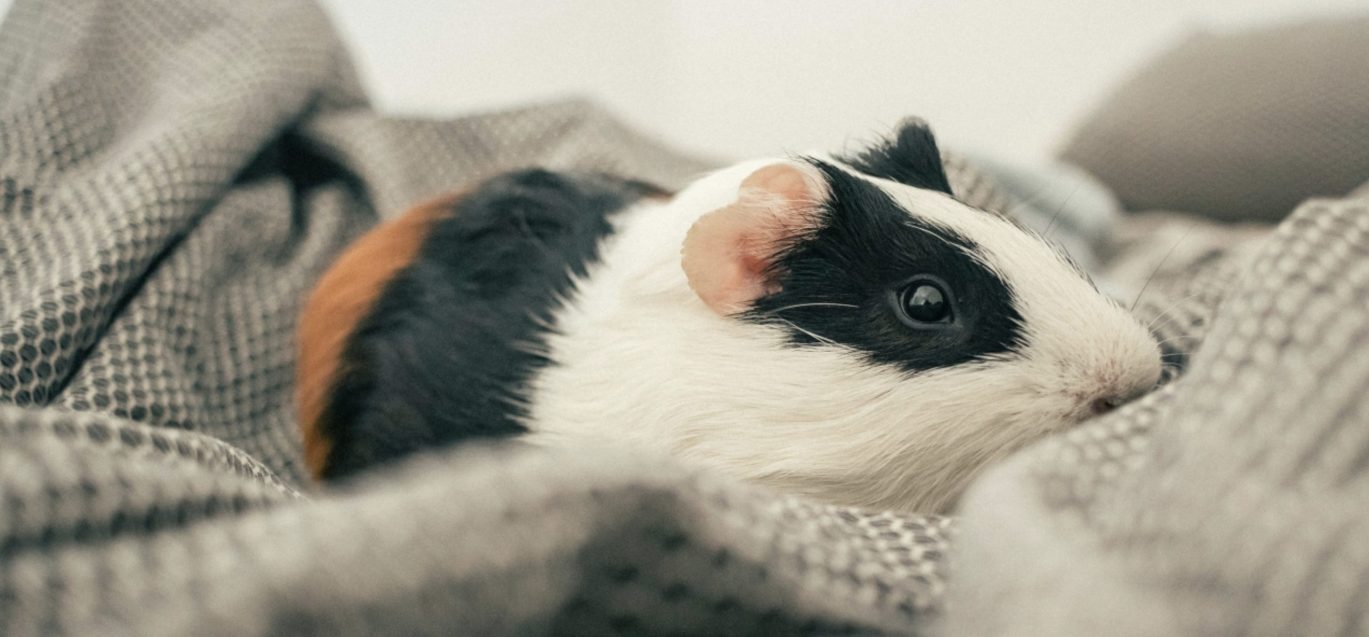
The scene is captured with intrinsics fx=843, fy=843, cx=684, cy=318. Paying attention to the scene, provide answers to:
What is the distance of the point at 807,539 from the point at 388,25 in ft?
6.21

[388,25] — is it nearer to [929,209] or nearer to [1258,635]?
[929,209]

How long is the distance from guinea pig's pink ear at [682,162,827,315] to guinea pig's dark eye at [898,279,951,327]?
2.9 inches

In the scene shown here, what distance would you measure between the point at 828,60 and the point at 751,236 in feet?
7.33

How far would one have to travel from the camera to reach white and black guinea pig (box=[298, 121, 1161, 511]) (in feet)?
1.64

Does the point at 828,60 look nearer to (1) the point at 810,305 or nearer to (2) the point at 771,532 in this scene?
(1) the point at 810,305

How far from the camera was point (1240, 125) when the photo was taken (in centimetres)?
142

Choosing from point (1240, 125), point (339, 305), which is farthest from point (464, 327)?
point (1240, 125)

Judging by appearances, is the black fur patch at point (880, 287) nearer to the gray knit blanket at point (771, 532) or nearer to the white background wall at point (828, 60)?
the gray knit blanket at point (771, 532)

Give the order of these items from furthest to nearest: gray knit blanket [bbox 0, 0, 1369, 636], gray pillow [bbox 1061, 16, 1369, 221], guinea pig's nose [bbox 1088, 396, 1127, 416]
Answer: gray pillow [bbox 1061, 16, 1369, 221] → guinea pig's nose [bbox 1088, 396, 1127, 416] → gray knit blanket [bbox 0, 0, 1369, 636]

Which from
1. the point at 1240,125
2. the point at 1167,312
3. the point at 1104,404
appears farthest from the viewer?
the point at 1240,125

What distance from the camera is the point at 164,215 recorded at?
66 centimetres

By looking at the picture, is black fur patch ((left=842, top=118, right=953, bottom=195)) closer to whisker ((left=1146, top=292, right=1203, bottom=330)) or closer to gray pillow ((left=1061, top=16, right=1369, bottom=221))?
whisker ((left=1146, top=292, right=1203, bottom=330))

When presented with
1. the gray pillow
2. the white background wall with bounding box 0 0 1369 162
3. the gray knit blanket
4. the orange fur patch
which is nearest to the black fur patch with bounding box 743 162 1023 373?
the gray knit blanket

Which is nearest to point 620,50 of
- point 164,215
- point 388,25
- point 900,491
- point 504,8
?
point 504,8
